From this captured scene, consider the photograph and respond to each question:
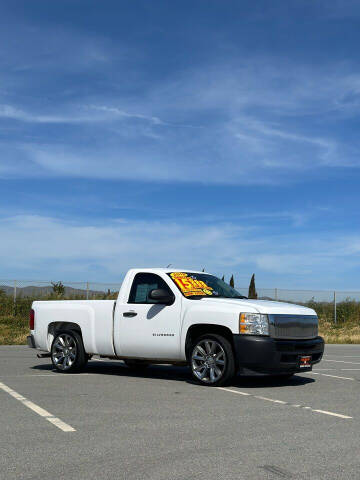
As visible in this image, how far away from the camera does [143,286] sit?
1162cm

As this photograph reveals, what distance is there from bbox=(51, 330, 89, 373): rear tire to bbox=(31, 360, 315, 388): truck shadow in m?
0.21

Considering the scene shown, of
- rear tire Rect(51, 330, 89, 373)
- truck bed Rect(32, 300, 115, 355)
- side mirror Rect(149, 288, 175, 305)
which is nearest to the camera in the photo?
side mirror Rect(149, 288, 175, 305)

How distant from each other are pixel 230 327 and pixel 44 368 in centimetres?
491

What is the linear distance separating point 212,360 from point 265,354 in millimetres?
945

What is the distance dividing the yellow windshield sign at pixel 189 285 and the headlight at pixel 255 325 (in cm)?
135

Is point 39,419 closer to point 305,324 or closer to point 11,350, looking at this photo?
point 305,324

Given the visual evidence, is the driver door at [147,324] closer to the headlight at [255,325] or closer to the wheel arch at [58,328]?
the wheel arch at [58,328]

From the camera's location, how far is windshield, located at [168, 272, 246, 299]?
1108cm

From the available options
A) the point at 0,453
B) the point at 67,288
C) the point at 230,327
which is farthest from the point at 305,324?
the point at 67,288

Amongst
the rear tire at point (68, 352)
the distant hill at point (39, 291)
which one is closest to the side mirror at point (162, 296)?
the rear tire at point (68, 352)

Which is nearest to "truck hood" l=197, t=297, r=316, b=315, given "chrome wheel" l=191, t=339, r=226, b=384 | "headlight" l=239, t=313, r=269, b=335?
"headlight" l=239, t=313, r=269, b=335

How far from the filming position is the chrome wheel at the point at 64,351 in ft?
39.9

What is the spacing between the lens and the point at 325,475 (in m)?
5.09

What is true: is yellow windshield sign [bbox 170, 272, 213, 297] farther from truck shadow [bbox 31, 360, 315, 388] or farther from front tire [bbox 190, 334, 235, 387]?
truck shadow [bbox 31, 360, 315, 388]
